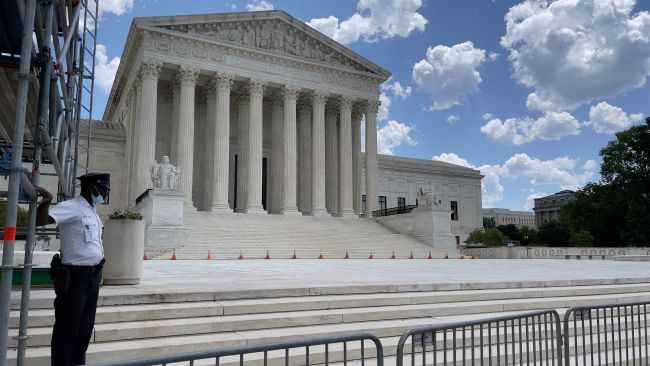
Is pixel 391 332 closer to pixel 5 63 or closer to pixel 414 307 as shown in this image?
pixel 414 307

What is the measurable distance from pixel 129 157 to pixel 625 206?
52.5 meters

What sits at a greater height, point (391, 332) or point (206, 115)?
point (206, 115)

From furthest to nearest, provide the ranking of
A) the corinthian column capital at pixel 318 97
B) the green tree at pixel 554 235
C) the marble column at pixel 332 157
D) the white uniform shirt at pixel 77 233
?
the green tree at pixel 554 235 → the marble column at pixel 332 157 → the corinthian column capital at pixel 318 97 → the white uniform shirt at pixel 77 233

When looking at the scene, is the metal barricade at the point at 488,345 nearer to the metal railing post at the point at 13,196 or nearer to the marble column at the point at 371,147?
the metal railing post at the point at 13,196

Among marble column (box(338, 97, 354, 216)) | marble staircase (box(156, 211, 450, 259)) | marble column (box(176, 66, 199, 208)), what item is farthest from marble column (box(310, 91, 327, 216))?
marble column (box(176, 66, 199, 208))

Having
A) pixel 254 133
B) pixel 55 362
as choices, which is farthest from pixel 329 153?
pixel 55 362

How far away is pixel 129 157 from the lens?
40.7m

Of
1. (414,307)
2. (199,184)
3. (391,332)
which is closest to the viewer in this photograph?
(391,332)

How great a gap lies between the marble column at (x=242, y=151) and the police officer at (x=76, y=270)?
117 feet

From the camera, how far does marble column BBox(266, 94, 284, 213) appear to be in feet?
144

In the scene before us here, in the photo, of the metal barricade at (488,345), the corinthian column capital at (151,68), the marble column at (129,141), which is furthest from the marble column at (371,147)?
the metal barricade at (488,345)

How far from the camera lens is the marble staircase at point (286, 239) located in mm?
28219

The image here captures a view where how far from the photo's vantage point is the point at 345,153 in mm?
45781

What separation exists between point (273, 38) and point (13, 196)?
40063 millimetres
